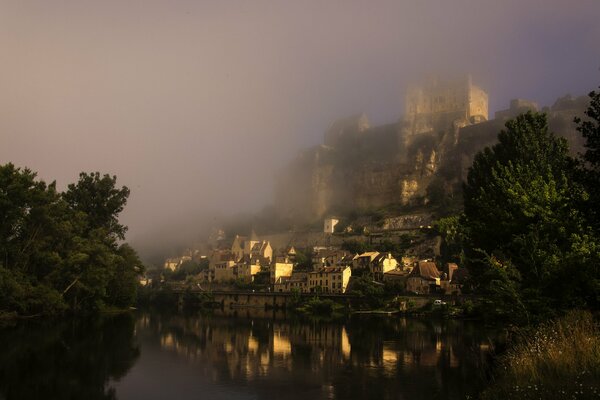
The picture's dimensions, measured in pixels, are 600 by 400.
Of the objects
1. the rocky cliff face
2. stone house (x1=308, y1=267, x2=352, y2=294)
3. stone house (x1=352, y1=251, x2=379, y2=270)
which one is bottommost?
stone house (x1=308, y1=267, x2=352, y2=294)

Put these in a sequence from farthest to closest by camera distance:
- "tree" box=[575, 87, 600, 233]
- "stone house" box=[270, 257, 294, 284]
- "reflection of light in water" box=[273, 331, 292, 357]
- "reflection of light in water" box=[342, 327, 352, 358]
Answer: "stone house" box=[270, 257, 294, 284] → "reflection of light in water" box=[273, 331, 292, 357] → "reflection of light in water" box=[342, 327, 352, 358] → "tree" box=[575, 87, 600, 233]

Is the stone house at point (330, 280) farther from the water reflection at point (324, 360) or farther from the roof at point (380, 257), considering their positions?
the water reflection at point (324, 360)

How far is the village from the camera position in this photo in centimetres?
7600

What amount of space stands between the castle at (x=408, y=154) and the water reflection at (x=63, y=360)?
9521 centimetres

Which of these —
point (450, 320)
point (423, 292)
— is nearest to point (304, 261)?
point (423, 292)

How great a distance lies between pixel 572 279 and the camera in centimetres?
1939

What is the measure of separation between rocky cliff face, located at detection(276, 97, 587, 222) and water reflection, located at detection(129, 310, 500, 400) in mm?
80618

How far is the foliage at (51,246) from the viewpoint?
154 ft

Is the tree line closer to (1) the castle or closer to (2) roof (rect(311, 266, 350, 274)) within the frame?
(2) roof (rect(311, 266, 350, 274))

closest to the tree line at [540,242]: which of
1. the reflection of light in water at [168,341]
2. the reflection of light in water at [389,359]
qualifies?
the reflection of light in water at [389,359]

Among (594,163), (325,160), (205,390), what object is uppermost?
(325,160)

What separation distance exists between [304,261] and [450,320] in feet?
184

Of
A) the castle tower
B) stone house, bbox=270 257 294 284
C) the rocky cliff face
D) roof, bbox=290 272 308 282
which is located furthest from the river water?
the castle tower

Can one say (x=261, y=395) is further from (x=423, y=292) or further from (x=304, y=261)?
(x=304, y=261)
